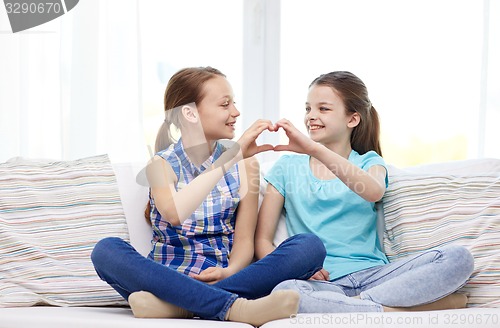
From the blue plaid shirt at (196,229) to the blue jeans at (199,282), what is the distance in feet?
0.83

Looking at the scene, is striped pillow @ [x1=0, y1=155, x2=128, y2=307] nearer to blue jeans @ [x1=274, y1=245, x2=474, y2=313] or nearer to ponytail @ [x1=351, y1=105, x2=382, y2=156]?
blue jeans @ [x1=274, y1=245, x2=474, y2=313]

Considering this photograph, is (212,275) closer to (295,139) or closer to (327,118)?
(295,139)

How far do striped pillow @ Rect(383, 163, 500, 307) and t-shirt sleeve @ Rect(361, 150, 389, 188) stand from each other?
0.03 meters

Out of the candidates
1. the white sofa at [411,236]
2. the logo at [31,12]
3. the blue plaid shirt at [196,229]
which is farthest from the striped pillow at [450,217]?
the logo at [31,12]

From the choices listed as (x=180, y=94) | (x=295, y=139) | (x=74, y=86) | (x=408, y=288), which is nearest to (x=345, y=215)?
(x=295, y=139)

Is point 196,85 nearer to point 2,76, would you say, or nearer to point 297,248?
point 297,248

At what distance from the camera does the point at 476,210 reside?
1.98 m

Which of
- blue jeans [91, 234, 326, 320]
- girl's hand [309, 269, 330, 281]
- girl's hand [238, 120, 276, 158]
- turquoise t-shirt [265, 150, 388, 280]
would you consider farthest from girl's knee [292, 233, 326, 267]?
girl's hand [238, 120, 276, 158]

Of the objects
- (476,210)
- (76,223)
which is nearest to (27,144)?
(76,223)

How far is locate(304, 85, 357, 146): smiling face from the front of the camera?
86.4 inches

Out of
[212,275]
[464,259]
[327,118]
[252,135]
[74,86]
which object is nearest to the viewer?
[464,259]

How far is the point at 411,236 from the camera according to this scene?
200 cm

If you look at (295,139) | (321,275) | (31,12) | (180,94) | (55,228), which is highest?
(31,12)

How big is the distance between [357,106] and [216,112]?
0.46 metres
